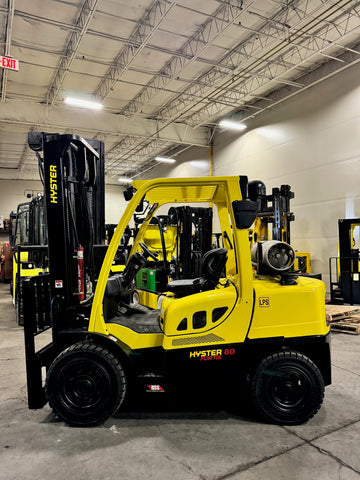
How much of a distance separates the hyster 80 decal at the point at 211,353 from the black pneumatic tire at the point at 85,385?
70 cm

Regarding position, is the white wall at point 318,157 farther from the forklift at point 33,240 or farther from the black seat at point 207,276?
the black seat at point 207,276

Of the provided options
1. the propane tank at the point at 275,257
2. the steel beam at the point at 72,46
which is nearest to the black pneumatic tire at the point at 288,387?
the propane tank at the point at 275,257

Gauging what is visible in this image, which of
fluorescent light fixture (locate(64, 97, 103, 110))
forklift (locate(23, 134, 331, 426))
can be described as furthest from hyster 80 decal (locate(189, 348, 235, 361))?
fluorescent light fixture (locate(64, 97, 103, 110))

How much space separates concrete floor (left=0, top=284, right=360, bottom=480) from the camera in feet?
8.76

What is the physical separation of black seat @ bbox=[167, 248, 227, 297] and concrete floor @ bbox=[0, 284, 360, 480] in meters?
1.24

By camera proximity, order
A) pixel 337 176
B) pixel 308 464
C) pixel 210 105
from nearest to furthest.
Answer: pixel 308 464
pixel 337 176
pixel 210 105

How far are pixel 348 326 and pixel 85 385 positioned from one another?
5.58 meters

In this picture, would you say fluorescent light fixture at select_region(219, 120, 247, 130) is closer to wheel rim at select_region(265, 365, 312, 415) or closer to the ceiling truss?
the ceiling truss

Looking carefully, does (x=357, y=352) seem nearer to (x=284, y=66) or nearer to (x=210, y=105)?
(x=284, y=66)

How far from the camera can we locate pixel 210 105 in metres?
14.4

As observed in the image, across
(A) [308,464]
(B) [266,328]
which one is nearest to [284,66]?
(B) [266,328]

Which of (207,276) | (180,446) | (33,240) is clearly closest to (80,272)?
(207,276)

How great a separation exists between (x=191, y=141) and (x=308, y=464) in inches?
579

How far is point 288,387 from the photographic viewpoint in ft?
10.9
